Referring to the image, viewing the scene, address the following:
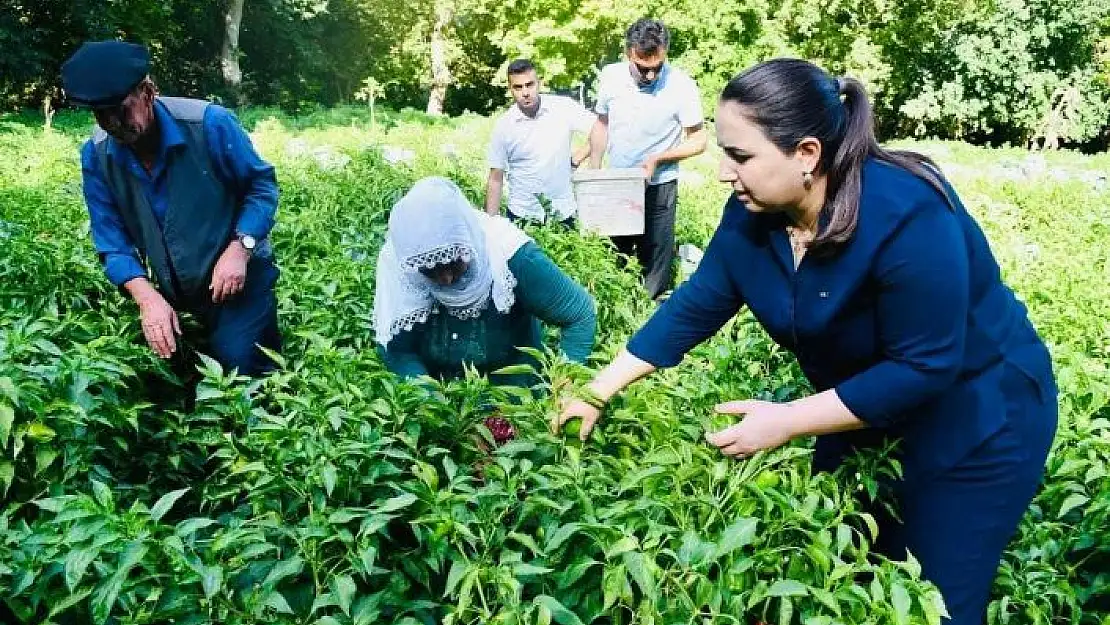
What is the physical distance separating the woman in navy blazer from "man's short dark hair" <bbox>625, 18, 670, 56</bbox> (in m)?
3.90

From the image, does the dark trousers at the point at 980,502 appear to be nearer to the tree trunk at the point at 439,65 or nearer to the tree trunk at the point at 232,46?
the tree trunk at the point at 232,46

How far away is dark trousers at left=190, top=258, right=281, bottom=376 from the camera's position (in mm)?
3553

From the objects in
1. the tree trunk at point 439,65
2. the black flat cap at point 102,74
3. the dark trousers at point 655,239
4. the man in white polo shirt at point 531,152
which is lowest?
the tree trunk at point 439,65

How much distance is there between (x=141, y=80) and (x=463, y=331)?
1.29 meters

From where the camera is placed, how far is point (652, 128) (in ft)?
20.0

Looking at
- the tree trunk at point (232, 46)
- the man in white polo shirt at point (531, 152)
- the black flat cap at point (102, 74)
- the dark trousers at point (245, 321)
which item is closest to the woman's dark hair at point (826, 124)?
the black flat cap at point (102, 74)

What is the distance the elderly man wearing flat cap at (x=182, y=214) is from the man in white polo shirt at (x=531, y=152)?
107 inches

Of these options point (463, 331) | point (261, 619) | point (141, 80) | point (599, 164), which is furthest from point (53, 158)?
point (261, 619)

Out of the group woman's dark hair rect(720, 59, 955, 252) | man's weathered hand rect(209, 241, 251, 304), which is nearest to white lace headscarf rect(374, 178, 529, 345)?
man's weathered hand rect(209, 241, 251, 304)

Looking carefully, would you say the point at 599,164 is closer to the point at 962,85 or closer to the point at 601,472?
the point at 601,472

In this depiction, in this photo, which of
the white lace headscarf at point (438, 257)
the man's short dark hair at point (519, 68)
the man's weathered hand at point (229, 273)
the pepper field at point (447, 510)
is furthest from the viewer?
the man's short dark hair at point (519, 68)

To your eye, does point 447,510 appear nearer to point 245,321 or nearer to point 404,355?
point 404,355

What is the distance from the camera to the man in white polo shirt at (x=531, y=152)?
20.2 feet

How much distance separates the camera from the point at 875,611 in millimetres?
1570
